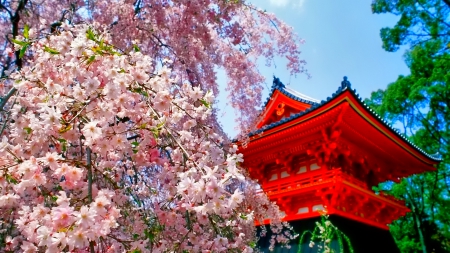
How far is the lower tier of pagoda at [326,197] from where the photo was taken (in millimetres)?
7344

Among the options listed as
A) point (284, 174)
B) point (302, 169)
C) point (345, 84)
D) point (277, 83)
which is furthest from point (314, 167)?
point (277, 83)

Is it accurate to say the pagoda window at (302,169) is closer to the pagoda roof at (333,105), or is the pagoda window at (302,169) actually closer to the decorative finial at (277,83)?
the pagoda roof at (333,105)

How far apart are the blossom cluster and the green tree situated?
13.4 meters

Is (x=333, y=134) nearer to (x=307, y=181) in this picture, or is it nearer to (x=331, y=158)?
(x=331, y=158)

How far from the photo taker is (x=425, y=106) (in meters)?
14.7

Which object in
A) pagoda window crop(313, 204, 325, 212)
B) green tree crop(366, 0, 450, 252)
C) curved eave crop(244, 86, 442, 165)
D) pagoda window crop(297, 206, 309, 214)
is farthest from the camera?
green tree crop(366, 0, 450, 252)

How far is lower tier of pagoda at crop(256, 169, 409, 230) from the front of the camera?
7.34 meters

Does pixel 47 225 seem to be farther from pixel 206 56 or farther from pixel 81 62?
pixel 206 56

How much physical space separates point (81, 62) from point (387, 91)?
15826 millimetres

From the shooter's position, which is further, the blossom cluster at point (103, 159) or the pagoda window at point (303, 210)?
the pagoda window at point (303, 210)

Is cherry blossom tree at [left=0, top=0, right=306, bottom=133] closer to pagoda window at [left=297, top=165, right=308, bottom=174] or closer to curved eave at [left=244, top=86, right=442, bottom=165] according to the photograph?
curved eave at [left=244, top=86, right=442, bottom=165]

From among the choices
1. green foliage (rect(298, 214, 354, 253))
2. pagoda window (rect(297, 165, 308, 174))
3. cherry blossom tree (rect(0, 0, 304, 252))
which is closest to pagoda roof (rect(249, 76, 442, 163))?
pagoda window (rect(297, 165, 308, 174))

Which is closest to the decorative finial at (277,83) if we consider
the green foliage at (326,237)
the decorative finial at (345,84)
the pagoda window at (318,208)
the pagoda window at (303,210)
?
the decorative finial at (345,84)

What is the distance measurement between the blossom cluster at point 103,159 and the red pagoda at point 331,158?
4940 mm
